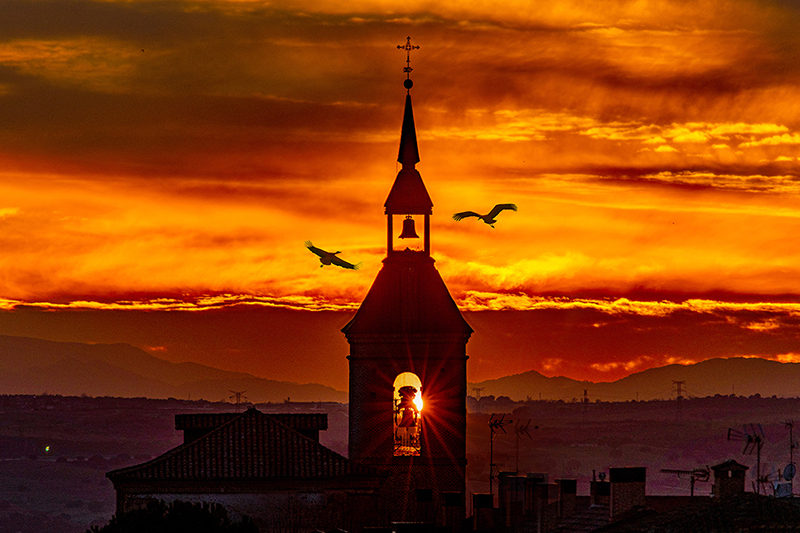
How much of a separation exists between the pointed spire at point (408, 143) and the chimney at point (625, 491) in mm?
15089

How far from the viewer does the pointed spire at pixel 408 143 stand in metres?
59.9

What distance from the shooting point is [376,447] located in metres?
57.9

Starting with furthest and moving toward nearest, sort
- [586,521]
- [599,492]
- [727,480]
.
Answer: [599,492] → [586,521] → [727,480]

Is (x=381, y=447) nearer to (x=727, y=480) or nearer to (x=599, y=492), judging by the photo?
(x=599, y=492)

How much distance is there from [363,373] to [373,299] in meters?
2.77

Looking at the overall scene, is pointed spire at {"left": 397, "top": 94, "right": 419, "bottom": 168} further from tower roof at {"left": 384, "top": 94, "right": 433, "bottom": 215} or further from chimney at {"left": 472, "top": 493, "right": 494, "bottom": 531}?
chimney at {"left": 472, "top": 493, "right": 494, "bottom": 531}

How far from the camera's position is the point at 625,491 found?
166ft

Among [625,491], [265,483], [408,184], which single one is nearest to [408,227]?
[408,184]

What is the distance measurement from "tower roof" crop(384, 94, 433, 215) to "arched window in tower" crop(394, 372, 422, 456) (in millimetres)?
5996

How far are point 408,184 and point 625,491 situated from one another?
1479 centimetres

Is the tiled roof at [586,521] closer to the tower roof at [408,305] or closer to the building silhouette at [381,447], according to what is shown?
the building silhouette at [381,447]

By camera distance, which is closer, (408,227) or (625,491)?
(625,491)

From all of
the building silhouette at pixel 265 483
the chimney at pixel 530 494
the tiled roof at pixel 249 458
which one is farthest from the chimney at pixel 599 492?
the tiled roof at pixel 249 458

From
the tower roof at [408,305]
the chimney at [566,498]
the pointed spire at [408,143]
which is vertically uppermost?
the pointed spire at [408,143]
